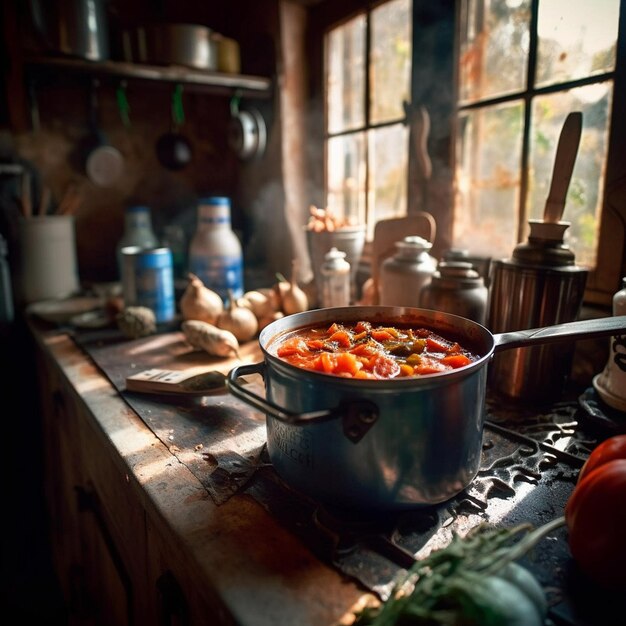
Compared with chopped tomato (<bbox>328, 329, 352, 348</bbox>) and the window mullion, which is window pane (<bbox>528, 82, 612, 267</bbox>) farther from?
chopped tomato (<bbox>328, 329, 352, 348</bbox>)

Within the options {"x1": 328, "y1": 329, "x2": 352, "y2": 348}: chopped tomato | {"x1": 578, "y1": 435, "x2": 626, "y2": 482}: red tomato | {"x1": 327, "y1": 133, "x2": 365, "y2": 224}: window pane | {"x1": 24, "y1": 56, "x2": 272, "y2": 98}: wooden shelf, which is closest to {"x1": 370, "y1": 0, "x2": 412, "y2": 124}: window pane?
{"x1": 327, "y1": 133, "x2": 365, "y2": 224}: window pane

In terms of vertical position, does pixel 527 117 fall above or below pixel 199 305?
above

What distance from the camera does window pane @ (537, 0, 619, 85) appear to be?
1163 millimetres

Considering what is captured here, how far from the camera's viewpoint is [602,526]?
56 centimetres

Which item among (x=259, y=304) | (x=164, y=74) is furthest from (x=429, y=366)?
(x=164, y=74)

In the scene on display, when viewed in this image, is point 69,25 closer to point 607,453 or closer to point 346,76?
point 346,76

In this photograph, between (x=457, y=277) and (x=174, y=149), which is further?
(x=174, y=149)

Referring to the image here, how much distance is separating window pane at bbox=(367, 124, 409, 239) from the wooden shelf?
64 centimetres

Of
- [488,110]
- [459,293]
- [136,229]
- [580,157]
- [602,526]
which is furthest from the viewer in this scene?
[136,229]

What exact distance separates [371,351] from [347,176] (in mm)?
1448

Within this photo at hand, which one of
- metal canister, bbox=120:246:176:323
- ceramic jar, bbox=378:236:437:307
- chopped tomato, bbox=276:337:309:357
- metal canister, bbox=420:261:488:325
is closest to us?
chopped tomato, bbox=276:337:309:357

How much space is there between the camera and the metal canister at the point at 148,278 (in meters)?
1.66

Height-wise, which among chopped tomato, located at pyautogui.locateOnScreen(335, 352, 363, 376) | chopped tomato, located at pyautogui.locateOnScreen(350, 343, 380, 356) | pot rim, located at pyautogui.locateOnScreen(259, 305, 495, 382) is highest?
pot rim, located at pyautogui.locateOnScreen(259, 305, 495, 382)

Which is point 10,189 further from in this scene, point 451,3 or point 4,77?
point 451,3
